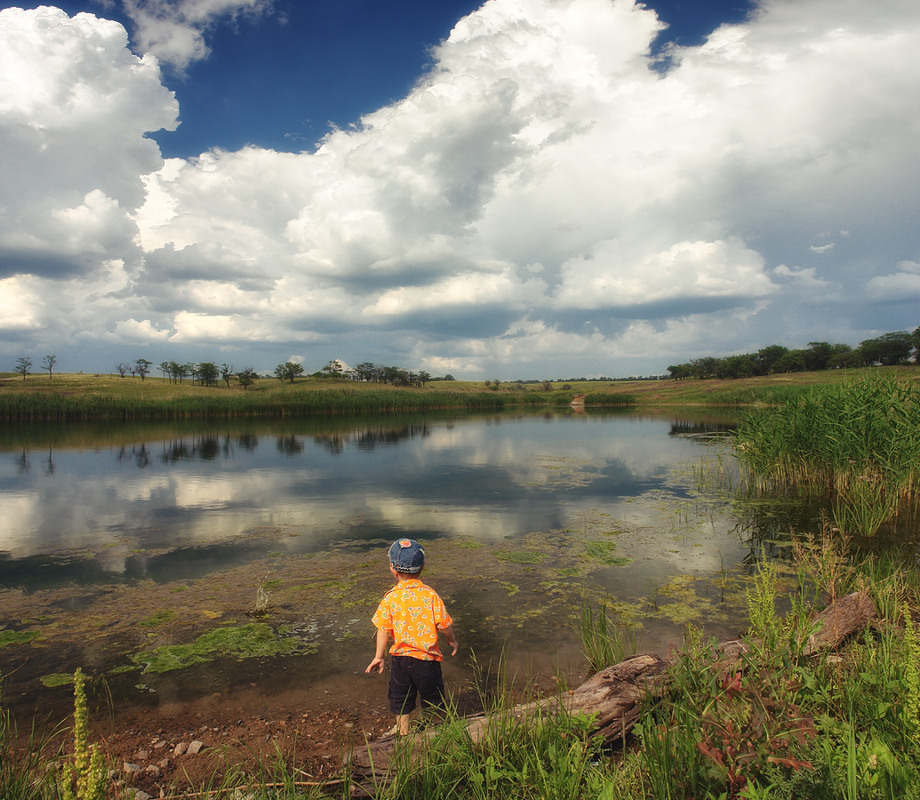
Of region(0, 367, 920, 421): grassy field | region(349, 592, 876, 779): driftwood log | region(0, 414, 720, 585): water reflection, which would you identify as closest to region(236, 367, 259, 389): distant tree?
region(0, 367, 920, 421): grassy field

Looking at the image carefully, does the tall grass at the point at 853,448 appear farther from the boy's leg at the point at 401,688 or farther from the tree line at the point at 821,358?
the tree line at the point at 821,358

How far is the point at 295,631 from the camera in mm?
7387

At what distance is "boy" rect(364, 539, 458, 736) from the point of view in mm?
4480

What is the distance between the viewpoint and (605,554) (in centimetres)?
1097

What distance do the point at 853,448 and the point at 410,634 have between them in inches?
533

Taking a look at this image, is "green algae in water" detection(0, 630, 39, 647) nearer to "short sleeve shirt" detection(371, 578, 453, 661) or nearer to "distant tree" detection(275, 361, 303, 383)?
"short sleeve shirt" detection(371, 578, 453, 661)

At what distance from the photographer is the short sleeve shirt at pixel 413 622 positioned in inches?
176

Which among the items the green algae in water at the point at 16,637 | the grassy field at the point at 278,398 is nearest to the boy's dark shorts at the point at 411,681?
the green algae in water at the point at 16,637

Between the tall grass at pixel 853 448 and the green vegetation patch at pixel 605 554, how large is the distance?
5.25 m

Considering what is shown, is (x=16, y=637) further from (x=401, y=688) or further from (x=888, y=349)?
(x=888, y=349)

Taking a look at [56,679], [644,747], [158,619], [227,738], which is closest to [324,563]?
[158,619]

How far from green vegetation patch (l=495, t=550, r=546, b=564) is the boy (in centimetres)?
619

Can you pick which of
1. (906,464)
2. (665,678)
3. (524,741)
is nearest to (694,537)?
(906,464)

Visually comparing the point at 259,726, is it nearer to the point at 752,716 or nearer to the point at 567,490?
the point at 752,716
